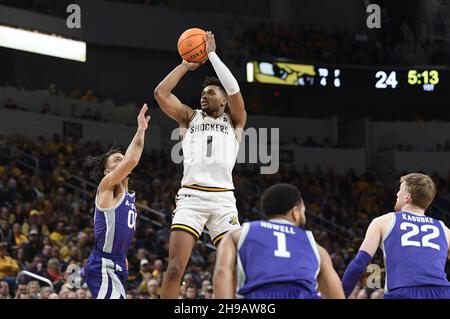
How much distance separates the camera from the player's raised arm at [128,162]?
7516 millimetres

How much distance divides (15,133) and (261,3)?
11.1 m

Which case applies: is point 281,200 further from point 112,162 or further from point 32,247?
point 32,247

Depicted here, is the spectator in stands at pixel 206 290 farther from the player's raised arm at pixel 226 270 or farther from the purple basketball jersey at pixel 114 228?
the player's raised arm at pixel 226 270

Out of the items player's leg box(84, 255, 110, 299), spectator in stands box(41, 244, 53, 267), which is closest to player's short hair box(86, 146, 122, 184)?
player's leg box(84, 255, 110, 299)

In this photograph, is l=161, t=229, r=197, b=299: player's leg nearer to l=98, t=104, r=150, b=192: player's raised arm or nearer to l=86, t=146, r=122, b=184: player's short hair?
l=98, t=104, r=150, b=192: player's raised arm

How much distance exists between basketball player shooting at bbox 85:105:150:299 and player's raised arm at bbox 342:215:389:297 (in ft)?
6.90

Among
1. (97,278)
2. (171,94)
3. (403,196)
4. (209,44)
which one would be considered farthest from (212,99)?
(403,196)

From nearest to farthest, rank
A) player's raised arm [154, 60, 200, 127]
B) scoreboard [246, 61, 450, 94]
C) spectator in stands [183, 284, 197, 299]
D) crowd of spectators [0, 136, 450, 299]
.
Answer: player's raised arm [154, 60, 200, 127] → spectator in stands [183, 284, 197, 299] → crowd of spectators [0, 136, 450, 299] → scoreboard [246, 61, 450, 94]

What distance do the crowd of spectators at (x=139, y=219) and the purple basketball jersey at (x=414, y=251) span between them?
6.80 metres

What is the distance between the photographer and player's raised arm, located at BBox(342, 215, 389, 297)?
6453 mm

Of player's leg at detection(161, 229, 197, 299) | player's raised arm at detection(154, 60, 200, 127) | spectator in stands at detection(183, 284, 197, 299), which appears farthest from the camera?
spectator in stands at detection(183, 284, 197, 299)

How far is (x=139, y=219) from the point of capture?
19.0 m
